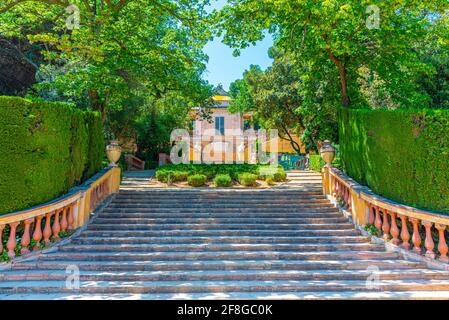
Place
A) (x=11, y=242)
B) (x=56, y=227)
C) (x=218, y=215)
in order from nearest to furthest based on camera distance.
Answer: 1. (x=11, y=242)
2. (x=56, y=227)
3. (x=218, y=215)

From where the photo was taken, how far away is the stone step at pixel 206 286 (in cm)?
520

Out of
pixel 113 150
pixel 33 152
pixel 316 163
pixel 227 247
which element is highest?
pixel 113 150

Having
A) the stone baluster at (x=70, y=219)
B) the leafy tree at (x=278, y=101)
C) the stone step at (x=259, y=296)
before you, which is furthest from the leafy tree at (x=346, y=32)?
the leafy tree at (x=278, y=101)

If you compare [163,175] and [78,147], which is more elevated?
[78,147]

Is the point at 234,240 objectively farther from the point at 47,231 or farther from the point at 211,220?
the point at 47,231

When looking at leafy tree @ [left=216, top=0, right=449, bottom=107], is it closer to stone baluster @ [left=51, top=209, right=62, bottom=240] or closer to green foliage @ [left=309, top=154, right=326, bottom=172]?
green foliage @ [left=309, top=154, right=326, bottom=172]

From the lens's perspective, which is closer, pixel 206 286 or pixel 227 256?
pixel 206 286

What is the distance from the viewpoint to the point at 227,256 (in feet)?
21.6

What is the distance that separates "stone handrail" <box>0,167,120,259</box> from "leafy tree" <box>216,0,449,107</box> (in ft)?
26.4

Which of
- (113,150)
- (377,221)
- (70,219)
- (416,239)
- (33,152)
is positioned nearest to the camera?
(416,239)

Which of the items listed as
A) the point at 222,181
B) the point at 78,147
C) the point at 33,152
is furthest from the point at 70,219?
the point at 222,181

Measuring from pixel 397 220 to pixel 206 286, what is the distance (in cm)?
531

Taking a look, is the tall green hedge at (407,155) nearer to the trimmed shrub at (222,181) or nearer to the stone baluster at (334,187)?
the stone baluster at (334,187)
